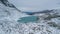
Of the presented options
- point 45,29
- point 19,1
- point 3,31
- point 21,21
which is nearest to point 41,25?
point 45,29

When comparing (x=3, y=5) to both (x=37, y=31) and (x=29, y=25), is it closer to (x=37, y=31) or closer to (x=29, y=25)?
(x=29, y=25)

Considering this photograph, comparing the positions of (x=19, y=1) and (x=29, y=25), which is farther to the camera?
(x=19, y=1)

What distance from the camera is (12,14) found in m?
2.33

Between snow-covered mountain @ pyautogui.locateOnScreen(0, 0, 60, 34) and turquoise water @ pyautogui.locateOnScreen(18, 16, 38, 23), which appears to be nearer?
snow-covered mountain @ pyautogui.locateOnScreen(0, 0, 60, 34)

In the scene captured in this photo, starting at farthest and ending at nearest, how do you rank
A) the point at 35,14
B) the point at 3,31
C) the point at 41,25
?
the point at 35,14
the point at 41,25
the point at 3,31

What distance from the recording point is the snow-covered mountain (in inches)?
76.5

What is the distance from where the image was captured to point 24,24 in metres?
2.08

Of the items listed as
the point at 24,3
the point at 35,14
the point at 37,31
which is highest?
the point at 24,3

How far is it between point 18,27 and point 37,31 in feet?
0.90

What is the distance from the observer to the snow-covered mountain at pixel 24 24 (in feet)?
6.38

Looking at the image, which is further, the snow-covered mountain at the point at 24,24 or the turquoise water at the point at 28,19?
the turquoise water at the point at 28,19

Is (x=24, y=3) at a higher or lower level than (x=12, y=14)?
higher

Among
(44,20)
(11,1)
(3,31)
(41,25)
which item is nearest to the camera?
→ (3,31)

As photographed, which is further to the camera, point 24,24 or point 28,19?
point 28,19
